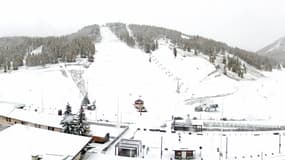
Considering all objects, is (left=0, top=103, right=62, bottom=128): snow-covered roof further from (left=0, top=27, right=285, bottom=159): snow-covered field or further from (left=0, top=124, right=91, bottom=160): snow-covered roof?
(left=0, top=124, right=91, bottom=160): snow-covered roof

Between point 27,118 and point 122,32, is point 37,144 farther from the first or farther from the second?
point 122,32

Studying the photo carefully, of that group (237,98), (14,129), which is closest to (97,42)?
(237,98)

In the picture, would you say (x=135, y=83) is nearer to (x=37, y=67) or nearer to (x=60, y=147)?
(x=37, y=67)

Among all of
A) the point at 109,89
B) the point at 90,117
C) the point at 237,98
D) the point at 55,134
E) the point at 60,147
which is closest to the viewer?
the point at 60,147

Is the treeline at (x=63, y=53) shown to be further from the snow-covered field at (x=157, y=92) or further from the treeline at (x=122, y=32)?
the treeline at (x=122, y=32)

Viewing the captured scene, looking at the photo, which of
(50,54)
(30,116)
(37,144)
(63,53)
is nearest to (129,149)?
(37,144)

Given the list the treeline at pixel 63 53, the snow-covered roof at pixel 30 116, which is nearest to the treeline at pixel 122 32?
the treeline at pixel 63 53

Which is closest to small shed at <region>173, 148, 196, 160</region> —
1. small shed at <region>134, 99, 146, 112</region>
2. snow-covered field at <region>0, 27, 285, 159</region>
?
snow-covered field at <region>0, 27, 285, 159</region>
